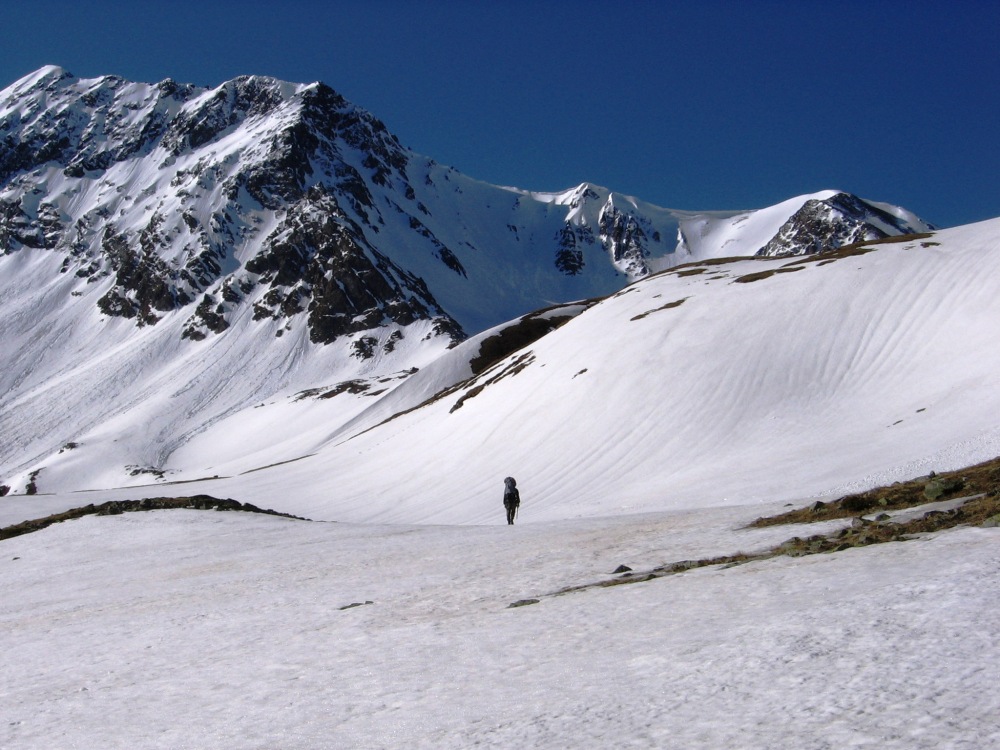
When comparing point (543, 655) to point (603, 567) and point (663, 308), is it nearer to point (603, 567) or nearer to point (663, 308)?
point (603, 567)

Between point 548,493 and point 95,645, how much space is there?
2525cm

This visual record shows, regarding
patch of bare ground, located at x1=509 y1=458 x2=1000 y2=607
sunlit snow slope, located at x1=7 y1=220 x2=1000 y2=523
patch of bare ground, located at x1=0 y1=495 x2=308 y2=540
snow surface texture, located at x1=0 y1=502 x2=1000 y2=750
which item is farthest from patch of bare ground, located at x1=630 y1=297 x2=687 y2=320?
snow surface texture, located at x1=0 y1=502 x2=1000 y2=750

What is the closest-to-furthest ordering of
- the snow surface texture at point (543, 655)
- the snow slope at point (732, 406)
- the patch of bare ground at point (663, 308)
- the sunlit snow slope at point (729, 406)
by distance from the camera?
1. the snow surface texture at point (543, 655)
2. the snow slope at point (732, 406)
3. the sunlit snow slope at point (729, 406)
4. the patch of bare ground at point (663, 308)

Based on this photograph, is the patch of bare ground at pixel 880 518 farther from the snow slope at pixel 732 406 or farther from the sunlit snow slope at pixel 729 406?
the sunlit snow slope at pixel 729 406

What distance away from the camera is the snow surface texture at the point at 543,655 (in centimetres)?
714

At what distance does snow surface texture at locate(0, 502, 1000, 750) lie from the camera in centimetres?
714

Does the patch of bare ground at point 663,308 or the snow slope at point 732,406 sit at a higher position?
the patch of bare ground at point 663,308

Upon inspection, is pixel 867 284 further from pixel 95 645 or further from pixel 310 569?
pixel 95 645

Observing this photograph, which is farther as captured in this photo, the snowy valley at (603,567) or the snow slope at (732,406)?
the snow slope at (732,406)

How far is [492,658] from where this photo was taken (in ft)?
32.1

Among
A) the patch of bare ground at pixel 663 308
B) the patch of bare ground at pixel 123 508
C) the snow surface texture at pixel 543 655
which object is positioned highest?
the patch of bare ground at pixel 663 308

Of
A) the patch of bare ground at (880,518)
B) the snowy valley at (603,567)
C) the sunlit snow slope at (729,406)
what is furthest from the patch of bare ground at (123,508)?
the patch of bare ground at (880,518)

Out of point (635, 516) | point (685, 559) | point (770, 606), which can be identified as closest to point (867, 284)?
point (635, 516)

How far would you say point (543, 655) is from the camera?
964cm
